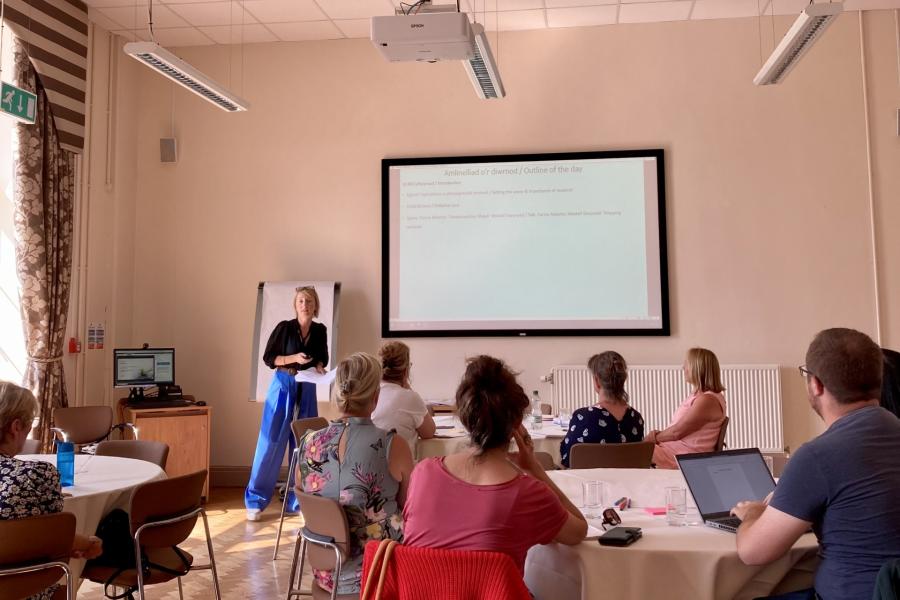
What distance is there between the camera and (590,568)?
6.99 ft

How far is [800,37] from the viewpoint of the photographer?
187 inches

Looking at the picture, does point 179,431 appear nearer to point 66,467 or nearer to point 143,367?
point 143,367

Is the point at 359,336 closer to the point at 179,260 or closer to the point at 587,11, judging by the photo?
the point at 179,260

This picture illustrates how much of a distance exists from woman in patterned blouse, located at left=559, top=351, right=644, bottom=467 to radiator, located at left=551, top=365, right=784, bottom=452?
2.56 meters

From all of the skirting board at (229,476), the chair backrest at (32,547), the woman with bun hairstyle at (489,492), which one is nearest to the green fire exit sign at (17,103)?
the chair backrest at (32,547)

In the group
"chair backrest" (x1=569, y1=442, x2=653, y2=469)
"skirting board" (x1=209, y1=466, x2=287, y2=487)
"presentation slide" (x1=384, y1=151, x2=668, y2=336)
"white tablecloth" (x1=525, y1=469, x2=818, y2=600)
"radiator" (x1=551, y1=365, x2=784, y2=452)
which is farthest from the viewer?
"skirting board" (x1=209, y1=466, x2=287, y2=487)

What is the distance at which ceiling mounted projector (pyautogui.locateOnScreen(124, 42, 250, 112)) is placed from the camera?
466 cm

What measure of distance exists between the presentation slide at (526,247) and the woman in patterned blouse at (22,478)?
4.09m

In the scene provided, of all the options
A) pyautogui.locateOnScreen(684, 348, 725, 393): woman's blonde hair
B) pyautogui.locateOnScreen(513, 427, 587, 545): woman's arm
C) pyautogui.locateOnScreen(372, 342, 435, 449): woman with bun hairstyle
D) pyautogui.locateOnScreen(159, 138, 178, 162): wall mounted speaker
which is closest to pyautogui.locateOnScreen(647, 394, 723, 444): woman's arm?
pyautogui.locateOnScreen(684, 348, 725, 393): woman's blonde hair

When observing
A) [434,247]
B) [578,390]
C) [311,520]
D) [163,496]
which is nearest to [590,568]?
[311,520]

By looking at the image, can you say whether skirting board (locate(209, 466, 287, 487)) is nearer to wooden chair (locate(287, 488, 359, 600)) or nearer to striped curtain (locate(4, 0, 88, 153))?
striped curtain (locate(4, 0, 88, 153))

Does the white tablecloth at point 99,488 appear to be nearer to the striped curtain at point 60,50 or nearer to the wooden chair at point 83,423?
the wooden chair at point 83,423

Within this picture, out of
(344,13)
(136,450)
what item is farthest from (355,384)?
(344,13)

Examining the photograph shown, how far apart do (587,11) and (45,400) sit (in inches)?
210
